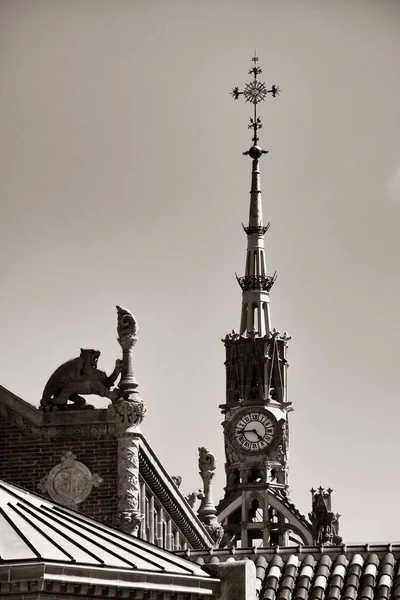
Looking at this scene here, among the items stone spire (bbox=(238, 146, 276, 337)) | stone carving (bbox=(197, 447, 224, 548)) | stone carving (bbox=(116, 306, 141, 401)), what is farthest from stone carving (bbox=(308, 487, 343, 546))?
stone spire (bbox=(238, 146, 276, 337))

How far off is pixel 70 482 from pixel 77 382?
2.86 metres

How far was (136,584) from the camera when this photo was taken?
3544cm

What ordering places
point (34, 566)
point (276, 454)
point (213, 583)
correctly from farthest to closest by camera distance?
1. point (276, 454)
2. point (213, 583)
3. point (34, 566)

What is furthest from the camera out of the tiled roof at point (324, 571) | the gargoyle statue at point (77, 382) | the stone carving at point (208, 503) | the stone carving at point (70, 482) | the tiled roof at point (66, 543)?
the stone carving at point (208, 503)

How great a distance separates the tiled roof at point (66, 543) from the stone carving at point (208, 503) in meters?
30.3

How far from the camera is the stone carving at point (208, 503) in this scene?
70.6 meters

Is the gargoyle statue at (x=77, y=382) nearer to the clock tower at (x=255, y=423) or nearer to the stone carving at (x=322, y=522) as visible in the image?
the stone carving at (x=322, y=522)

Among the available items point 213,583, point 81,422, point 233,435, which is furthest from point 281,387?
point 213,583

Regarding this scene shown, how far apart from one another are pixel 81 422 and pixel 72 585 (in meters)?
20.1

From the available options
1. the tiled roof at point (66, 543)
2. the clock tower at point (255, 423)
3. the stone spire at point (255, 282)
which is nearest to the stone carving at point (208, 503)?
the tiled roof at point (66, 543)

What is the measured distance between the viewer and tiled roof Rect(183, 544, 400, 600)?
4841 centimetres

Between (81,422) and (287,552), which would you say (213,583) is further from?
(81,422)

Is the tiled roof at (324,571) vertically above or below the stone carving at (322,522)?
below

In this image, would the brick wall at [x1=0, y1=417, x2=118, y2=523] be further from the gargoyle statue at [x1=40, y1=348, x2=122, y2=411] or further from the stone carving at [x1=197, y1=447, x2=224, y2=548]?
the stone carving at [x1=197, y1=447, x2=224, y2=548]
